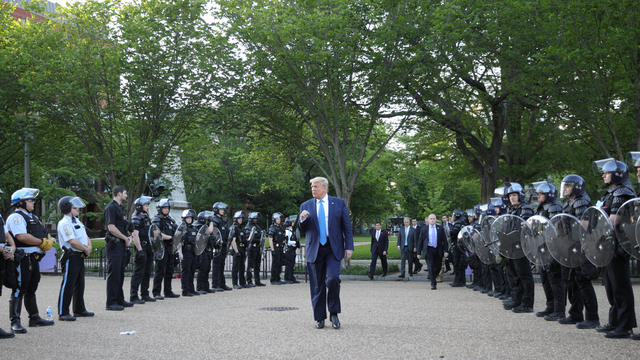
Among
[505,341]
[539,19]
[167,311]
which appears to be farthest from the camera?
[539,19]

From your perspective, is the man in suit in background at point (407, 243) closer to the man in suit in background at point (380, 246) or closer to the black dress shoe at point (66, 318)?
the man in suit in background at point (380, 246)

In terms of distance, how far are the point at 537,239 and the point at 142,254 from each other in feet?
25.6

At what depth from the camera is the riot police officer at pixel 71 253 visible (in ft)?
33.4

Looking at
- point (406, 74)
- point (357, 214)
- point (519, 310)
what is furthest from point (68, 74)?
point (357, 214)

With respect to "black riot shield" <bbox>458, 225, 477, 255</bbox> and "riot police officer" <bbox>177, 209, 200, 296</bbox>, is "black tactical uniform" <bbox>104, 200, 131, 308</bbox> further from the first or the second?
"black riot shield" <bbox>458, 225, 477, 255</bbox>

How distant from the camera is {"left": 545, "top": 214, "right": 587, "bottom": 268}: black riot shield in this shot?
8289 millimetres

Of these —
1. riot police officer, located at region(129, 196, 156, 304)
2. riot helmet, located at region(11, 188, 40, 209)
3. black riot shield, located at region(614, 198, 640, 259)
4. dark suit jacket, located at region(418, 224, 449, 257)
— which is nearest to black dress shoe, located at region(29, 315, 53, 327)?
riot helmet, located at region(11, 188, 40, 209)

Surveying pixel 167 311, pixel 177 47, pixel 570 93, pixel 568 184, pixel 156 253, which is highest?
pixel 177 47

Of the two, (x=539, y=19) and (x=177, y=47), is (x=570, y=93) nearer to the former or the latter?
(x=539, y=19)

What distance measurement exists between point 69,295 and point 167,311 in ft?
6.18

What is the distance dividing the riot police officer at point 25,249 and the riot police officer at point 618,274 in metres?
7.79

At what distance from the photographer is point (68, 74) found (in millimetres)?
20781

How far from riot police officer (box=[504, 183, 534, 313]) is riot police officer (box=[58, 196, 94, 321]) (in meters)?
7.28

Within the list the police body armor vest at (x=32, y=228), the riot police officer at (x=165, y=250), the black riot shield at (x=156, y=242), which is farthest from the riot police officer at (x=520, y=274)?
the police body armor vest at (x=32, y=228)
